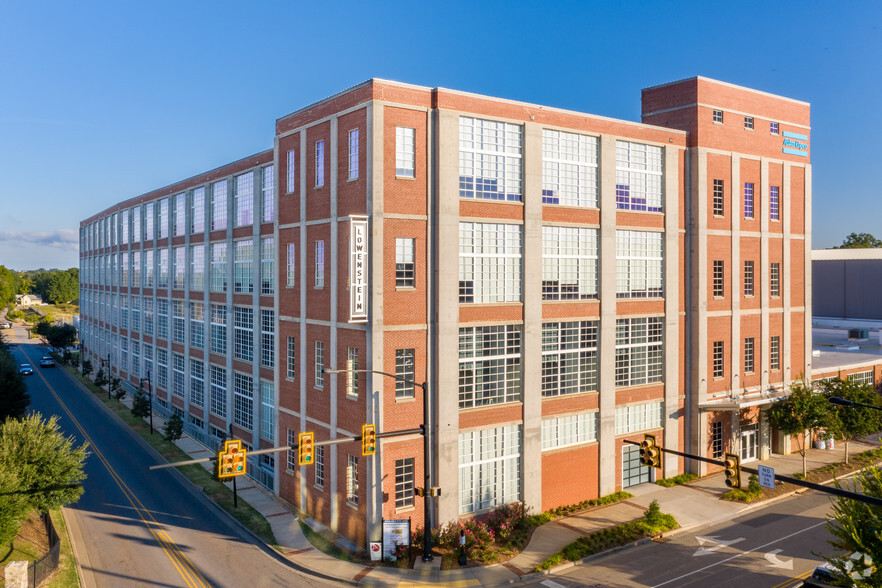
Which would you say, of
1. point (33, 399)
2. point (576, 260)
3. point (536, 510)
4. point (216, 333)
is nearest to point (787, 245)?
point (576, 260)

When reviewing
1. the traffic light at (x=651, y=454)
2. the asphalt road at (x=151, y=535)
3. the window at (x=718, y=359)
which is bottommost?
the asphalt road at (x=151, y=535)

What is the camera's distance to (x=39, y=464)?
90.7ft

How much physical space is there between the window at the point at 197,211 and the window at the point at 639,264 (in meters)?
33.0

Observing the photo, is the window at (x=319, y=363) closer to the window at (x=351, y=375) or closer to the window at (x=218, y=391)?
the window at (x=351, y=375)

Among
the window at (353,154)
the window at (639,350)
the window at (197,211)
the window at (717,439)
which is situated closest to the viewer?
the window at (353,154)

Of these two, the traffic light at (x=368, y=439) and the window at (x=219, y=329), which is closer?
the traffic light at (x=368, y=439)

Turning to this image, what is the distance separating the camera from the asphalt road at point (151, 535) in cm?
2533

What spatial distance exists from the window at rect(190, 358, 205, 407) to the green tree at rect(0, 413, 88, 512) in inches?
750

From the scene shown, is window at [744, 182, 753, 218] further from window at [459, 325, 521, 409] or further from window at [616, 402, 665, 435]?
window at [459, 325, 521, 409]

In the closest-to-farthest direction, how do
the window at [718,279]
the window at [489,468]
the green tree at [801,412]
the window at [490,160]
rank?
the window at [489,468] < the window at [490,160] < the green tree at [801,412] < the window at [718,279]

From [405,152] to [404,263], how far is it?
530 cm

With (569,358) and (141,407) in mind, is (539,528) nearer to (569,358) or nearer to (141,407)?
(569,358)

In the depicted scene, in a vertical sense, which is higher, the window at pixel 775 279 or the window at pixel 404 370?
the window at pixel 775 279

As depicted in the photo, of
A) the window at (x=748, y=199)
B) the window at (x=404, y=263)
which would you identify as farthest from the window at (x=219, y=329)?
the window at (x=748, y=199)
